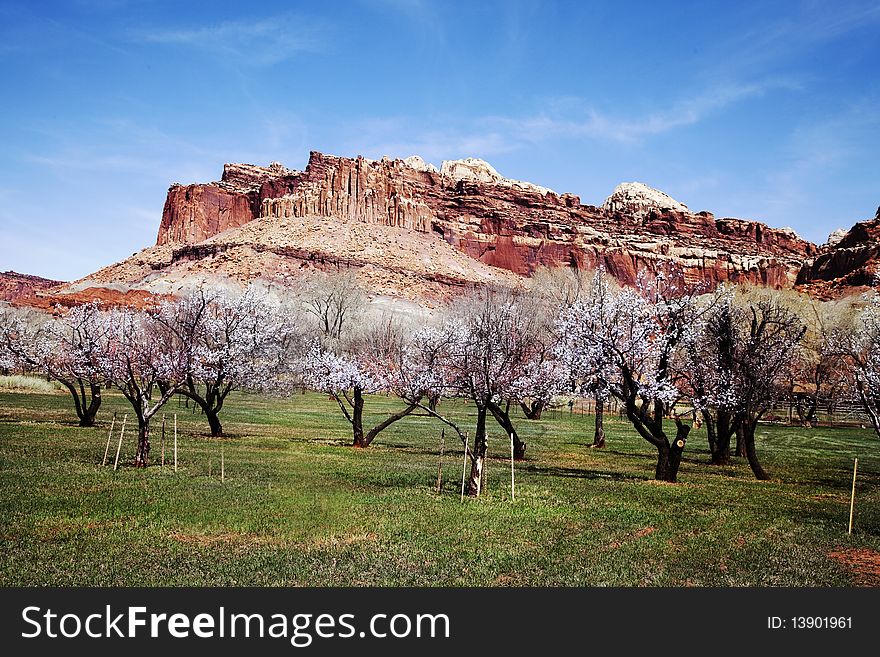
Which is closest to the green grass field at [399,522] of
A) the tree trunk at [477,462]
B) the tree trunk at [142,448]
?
the tree trunk at [477,462]

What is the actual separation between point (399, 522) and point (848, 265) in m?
143

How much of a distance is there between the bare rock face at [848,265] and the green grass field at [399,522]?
9706 cm

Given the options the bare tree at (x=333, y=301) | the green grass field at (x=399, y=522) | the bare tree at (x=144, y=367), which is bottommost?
the green grass field at (x=399, y=522)

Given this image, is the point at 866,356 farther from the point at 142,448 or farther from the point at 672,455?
the point at 142,448

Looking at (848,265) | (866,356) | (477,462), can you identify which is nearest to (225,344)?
(477,462)

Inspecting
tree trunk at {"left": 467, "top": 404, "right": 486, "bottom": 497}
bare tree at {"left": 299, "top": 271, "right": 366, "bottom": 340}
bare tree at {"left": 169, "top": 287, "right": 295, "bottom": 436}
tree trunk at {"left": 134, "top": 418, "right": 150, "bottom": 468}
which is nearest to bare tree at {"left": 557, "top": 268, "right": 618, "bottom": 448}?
tree trunk at {"left": 467, "top": 404, "right": 486, "bottom": 497}

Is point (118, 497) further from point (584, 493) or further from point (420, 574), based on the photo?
point (584, 493)

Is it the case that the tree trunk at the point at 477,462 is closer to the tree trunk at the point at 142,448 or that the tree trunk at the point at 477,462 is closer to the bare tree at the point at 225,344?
the tree trunk at the point at 142,448

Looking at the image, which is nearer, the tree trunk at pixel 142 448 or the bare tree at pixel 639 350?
the tree trunk at pixel 142 448

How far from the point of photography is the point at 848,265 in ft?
445

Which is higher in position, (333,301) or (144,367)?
(333,301)

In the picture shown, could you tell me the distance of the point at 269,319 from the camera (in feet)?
136

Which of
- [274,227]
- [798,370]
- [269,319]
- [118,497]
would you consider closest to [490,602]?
[118,497]

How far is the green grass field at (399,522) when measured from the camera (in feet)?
35.3
